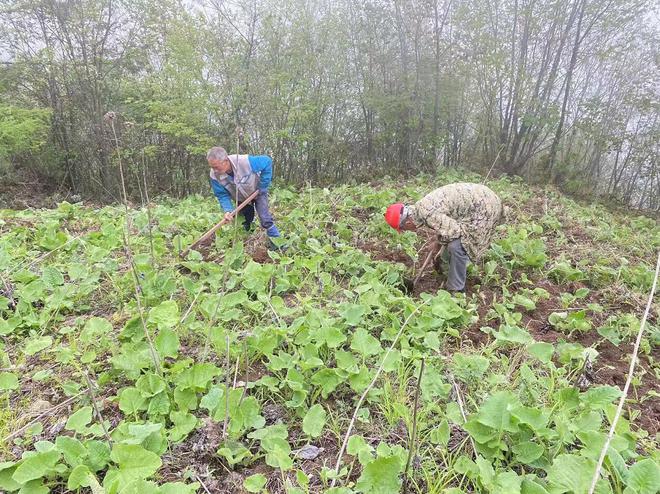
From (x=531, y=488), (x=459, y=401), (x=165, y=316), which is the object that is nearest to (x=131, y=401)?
(x=165, y=316)

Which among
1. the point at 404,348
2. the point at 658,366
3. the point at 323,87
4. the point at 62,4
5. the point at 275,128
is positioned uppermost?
the point at 62,4

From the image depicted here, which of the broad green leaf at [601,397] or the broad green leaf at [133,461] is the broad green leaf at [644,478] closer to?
the broad green leaf at [601,397]

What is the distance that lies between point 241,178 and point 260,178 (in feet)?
0.66

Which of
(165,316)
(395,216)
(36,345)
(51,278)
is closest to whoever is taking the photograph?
(36,345)

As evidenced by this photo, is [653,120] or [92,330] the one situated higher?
[653,120]

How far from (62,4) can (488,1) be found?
10183 mm

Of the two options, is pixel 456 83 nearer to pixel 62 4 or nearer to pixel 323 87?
pixel 323 87

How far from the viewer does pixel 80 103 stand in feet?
36.9

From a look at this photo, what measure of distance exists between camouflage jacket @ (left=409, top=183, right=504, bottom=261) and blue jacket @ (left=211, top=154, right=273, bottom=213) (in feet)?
5.38

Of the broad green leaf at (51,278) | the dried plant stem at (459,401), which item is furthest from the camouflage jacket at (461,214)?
the broad green leaf at (51,278)

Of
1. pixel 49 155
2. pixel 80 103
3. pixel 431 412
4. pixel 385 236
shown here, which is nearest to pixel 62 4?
pixel 80 103

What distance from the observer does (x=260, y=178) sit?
432 cm

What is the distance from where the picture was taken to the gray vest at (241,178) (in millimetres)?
4188

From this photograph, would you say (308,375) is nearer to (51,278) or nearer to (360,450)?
(360,450)
